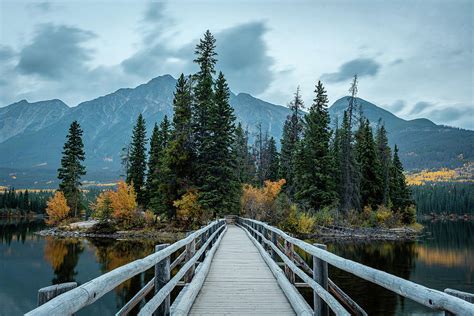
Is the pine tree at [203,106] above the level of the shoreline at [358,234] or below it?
above

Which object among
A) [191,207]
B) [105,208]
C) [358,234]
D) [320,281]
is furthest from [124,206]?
[320,281]

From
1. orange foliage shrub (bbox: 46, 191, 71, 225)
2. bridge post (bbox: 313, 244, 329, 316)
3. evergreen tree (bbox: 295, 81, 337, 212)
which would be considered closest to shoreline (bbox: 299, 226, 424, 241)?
evergreen tree (bbox: 295, 81, 337, 212)

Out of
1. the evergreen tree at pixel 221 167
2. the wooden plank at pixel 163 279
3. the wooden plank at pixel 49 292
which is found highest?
the evergreen tree at pixel 221 167

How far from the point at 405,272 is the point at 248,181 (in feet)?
133

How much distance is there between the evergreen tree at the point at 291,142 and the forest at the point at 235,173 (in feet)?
0.52

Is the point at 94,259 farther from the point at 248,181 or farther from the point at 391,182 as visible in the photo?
the point at 391,182

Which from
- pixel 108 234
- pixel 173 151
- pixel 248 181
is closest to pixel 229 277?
pixel 173 151

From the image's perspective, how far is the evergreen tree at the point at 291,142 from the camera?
2021 inches

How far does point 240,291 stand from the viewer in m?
7.37

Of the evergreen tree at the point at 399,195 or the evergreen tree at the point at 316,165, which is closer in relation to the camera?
the evergreen tree at the point at 316,165

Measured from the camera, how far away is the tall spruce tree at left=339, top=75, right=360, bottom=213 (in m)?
46.6

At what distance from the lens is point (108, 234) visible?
1852 inches

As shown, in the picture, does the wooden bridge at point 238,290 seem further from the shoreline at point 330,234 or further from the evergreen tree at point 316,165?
the evergreen tree at point 316,165

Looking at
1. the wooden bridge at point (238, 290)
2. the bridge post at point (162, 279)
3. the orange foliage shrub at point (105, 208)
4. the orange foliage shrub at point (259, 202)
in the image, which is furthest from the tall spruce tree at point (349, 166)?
the bridge post at point (162, 279)
